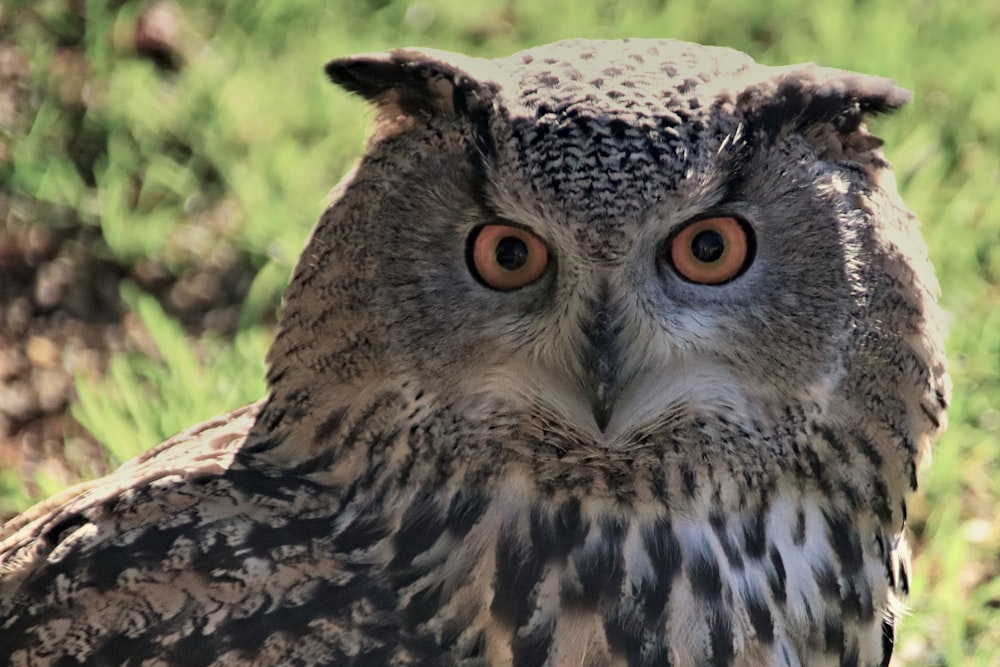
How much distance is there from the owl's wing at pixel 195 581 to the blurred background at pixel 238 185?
1.05m

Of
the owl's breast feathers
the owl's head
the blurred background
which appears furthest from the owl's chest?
the blurred background

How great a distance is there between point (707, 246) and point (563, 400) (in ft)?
0.83

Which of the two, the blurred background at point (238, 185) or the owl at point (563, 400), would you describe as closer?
the owl at point (563, 400)

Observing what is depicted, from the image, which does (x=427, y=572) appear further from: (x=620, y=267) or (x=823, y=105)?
(x=823, y=105)

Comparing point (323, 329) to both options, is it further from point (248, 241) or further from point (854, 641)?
point (248, 241)

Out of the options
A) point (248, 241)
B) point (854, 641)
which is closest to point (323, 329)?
point (854, 641)

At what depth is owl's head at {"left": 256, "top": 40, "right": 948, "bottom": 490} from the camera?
161 cm

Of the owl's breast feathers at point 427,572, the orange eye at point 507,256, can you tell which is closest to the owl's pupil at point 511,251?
the orange eye at point 507,256

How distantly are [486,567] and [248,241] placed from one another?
70.1 inches

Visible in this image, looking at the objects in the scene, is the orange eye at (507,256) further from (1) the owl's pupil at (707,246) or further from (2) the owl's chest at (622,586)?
(2) the owl's chest at (622,586)

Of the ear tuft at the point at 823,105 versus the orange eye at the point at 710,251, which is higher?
the ear tuft at the point at 823,105

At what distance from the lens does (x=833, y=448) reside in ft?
5.82

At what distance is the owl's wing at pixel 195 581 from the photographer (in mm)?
1654

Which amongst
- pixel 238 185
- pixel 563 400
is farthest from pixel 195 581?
pixel 238 185
